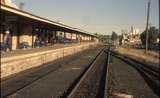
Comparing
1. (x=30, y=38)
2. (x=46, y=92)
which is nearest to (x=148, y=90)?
(x=46, y=92)

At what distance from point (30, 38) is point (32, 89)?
3147cm

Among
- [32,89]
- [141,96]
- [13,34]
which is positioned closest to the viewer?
[141,96]

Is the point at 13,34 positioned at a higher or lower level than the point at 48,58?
higher

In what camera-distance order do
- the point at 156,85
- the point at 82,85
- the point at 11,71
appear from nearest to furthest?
the point at 82,85 < the point at 156,85 < the point at 11,71

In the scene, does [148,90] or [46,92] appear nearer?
[46,92]

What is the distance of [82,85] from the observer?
54.9ft

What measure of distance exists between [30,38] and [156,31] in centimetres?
7383

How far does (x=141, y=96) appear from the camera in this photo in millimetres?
13875

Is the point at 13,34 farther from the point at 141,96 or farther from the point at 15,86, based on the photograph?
the point at 141,96

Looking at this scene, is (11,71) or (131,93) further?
(11,71)

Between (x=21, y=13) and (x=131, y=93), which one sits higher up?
(x=21, y=13)

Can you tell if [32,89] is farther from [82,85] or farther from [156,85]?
[156,85]

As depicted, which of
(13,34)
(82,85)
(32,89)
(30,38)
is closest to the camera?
(32,89)

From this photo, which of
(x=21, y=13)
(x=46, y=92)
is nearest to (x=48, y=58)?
(x=21, y=13)
